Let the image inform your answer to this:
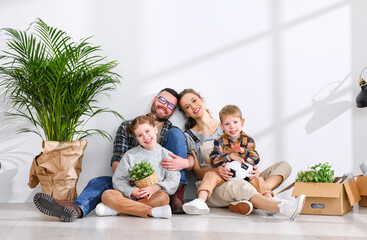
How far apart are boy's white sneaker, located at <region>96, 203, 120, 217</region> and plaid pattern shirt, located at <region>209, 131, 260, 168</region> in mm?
731

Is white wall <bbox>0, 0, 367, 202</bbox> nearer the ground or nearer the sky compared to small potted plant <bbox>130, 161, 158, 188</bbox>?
nearer the sky

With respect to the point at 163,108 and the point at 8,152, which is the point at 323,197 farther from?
the point at 8,152

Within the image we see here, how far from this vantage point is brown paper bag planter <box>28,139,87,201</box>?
323 centimetres

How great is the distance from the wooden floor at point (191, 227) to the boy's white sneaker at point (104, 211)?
0.16 feet

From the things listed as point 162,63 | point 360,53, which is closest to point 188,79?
point 162,63

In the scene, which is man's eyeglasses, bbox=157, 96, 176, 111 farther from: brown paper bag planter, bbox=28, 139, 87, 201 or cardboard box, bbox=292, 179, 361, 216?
cardboard box, bbox=292, 179, 361, 216

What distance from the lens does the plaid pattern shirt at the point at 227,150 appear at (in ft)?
10.4

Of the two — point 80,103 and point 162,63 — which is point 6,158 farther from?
point 162,63

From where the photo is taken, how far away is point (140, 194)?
299cm

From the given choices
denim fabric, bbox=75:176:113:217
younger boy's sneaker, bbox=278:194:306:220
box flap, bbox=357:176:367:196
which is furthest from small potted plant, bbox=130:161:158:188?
box flap, bbox=357:176:367:196

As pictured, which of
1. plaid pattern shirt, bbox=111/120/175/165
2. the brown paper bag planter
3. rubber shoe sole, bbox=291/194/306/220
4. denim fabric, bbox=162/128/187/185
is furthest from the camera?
plaid pattern shirt, bbox=111/120/175/165

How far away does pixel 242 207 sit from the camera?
118 inches

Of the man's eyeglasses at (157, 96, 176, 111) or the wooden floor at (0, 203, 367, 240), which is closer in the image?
the wooden floor at (0, 203, 367, 240)

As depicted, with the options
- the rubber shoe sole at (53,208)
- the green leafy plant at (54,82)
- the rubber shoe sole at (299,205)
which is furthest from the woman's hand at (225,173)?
the rubber shoe sole at (53,208)
